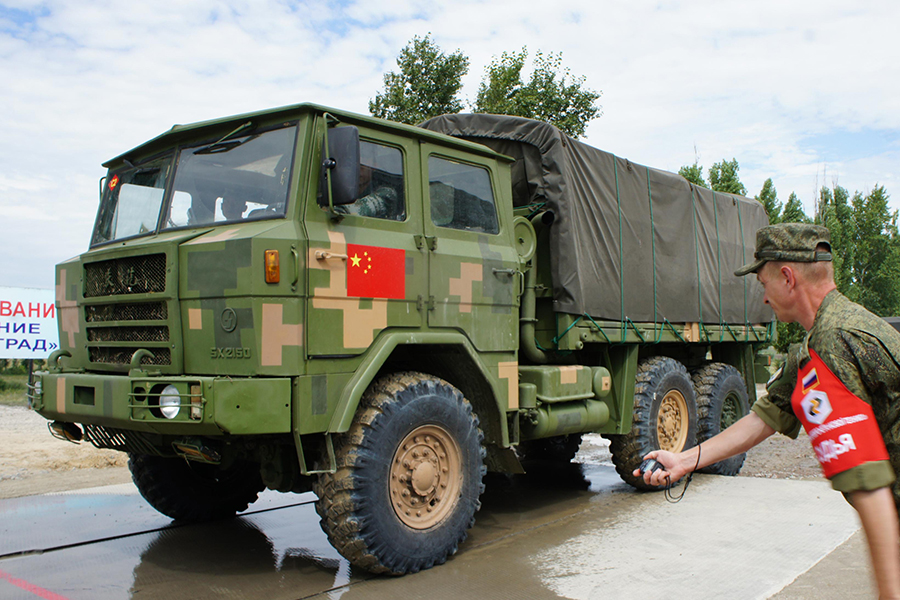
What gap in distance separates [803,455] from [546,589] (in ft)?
21.6

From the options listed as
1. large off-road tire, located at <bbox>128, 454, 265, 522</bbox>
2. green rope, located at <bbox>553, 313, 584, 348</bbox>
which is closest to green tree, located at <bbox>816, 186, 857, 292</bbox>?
green rope, located at <bbox>553, 313, 584, 348</bbox>

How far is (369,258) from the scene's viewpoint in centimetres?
470

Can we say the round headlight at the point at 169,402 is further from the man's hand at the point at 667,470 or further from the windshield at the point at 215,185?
the man's hand at the point at 667,470

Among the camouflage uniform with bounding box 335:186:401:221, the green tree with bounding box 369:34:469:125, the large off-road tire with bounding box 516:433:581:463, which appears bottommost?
the large off-road tire with bounding box 516:433:581:463

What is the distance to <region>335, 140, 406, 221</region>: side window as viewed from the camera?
15.9 feet

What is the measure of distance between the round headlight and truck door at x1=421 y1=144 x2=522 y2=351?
1.67 meters

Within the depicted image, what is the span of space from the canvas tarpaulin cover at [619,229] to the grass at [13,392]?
42.0 ft

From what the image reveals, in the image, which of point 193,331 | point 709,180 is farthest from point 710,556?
point 709,180

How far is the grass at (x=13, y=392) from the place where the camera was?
15.6 metres

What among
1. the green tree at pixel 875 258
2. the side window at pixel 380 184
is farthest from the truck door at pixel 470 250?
the green tree at pixel 875 258

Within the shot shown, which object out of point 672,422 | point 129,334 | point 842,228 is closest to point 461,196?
point 129,334

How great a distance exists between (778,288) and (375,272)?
2.73m

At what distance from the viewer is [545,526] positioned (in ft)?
19.6

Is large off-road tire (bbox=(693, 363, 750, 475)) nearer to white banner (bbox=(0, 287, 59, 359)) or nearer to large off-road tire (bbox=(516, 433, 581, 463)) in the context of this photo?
large off-road tire (bbox=(516, 433, 581, 463))
